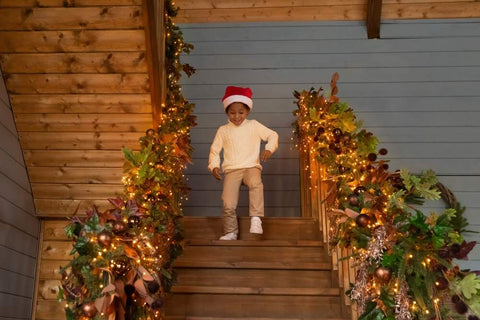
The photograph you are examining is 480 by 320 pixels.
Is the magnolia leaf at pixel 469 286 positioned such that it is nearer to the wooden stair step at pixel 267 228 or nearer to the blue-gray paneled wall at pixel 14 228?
the wooden stair step at pixel 267 228

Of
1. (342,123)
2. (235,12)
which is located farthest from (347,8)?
(342,123)

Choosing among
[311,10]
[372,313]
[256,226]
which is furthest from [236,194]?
[311,10]

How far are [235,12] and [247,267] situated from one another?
11.5 ft

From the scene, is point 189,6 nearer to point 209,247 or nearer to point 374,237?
point 209,247

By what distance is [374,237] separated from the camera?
99.0 inches

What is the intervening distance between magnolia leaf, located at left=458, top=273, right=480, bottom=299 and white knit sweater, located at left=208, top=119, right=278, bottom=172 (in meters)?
2.24

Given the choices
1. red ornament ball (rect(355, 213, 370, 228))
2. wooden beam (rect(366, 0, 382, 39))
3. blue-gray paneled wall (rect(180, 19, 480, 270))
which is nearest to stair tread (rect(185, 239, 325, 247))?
red ornament ball (rect(355, 213, 370, 228))

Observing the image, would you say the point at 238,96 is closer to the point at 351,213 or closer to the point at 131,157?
the point at 131,157

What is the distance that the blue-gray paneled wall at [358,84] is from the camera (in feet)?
18.7

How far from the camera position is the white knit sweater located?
4418 millimetres

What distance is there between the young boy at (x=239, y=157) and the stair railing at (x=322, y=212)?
16.1 inches

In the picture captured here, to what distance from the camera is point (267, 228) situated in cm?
438

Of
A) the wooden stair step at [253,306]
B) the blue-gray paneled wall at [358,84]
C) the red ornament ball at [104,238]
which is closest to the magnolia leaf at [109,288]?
the red ornament ball at [104,238]

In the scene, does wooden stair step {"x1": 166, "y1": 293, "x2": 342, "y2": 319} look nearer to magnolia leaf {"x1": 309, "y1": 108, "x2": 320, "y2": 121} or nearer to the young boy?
the young boy
